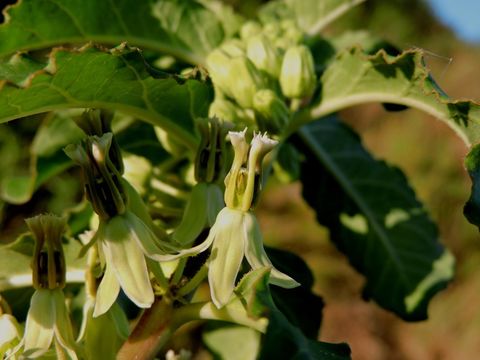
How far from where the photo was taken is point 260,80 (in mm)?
667

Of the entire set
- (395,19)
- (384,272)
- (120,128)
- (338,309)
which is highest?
(120,128)

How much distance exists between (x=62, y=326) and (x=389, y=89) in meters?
0.36

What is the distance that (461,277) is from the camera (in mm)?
3637

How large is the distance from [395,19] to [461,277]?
2527 mm

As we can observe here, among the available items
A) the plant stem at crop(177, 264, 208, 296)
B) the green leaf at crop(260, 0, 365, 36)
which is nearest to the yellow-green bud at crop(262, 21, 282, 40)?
the green leaf at crop(260, 0, 365, 36)

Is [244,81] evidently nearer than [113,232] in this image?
No

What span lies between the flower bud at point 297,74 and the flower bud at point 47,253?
0.28 metres

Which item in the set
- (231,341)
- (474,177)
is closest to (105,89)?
(474,177)

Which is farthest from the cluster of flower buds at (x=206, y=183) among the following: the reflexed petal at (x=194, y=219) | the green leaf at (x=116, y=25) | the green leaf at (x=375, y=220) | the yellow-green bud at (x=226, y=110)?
the green leaf at (x=375, y=220)

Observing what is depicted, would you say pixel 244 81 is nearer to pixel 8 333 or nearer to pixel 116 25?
pixel 116 25

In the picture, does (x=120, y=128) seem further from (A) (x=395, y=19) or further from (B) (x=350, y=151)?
(A) (x=395, y=19)

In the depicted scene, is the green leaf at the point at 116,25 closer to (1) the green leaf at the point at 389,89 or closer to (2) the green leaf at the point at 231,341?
(1) the green leaf at the point at 389,89

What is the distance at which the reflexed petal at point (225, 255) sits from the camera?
479 mm

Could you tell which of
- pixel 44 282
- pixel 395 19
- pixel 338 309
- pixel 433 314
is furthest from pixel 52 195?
pixel 395 19
